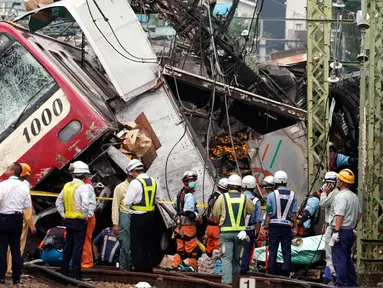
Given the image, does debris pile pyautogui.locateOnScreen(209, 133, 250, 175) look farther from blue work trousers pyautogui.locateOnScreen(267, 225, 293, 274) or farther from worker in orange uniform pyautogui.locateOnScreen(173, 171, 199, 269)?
blue work trousers pyautogui.locateOnScreen(267, 225, 293, 274)

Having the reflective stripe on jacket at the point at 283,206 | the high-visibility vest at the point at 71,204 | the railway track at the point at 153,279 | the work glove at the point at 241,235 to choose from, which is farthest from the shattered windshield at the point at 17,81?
the work glove at the point at 241,235

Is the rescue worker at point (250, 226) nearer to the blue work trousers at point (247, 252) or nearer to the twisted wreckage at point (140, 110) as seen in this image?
the blue work trousers at point (247, 252)

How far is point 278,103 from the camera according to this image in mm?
22703

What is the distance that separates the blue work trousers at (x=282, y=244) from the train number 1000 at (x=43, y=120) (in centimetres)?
458

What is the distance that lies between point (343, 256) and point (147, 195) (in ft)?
9.14

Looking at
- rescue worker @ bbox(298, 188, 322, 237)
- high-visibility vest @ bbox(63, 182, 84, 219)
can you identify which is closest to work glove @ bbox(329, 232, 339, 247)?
high-visibility vest @ bbox(63, 182, 84, 219)

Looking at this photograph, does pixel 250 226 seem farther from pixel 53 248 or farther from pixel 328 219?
pixel 53 248

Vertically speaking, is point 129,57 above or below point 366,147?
above

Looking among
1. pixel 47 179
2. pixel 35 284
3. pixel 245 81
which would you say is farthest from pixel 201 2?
pixel 35 284

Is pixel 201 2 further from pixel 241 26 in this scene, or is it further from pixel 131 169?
pixel 241 26

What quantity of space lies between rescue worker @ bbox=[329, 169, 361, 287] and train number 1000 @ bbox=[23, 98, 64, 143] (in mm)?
6212

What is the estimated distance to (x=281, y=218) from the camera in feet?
53.6

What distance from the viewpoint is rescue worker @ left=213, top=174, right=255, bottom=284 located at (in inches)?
568

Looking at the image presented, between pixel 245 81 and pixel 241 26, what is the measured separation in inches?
1664
